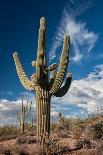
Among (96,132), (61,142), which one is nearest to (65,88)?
(61,142)

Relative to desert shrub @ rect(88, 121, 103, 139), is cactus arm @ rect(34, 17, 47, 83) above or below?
above

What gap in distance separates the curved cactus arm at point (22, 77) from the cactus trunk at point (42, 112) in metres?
0.63

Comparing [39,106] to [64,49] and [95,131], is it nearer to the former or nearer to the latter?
[64,49]

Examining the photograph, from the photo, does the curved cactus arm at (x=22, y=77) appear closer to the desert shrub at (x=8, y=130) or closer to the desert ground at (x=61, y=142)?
the desert ground at (x=61, y=142)

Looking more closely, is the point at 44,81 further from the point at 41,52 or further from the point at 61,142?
the point at 61,142

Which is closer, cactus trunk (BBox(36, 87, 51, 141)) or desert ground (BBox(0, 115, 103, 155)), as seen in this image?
desert ground (BBox(0, 115, 103, 155))

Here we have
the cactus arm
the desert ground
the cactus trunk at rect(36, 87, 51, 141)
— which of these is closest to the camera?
the desert ground

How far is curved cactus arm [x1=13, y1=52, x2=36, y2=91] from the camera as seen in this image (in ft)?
54.5

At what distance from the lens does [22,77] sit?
17.4m

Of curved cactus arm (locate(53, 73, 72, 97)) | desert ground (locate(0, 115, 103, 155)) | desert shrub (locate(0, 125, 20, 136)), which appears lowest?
desert ground (locate(0, 115, 103, 155))

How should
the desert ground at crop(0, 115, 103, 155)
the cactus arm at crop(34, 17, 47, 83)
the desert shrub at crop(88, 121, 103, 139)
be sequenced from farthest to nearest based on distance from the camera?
the desert shrub at crop(88, 121, 103, 139)
the cactus arm at crop(34, 17, 47, 83)
the desert ground at crop(0, 115, 103, 155)

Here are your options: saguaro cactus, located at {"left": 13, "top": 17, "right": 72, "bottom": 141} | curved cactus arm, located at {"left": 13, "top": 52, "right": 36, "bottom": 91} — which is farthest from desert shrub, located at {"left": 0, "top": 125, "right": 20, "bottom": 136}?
saguaro cactus, located at {"left": 13, "top": 17, "right": 72, "bottom": 141}

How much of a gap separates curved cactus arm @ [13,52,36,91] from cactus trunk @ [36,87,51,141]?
630 mm

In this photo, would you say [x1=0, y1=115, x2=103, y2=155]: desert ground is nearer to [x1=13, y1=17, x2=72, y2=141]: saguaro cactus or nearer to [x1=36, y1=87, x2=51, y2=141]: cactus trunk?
[x1=36, y1=87, x2=51, y2=141]: cactus trunk
